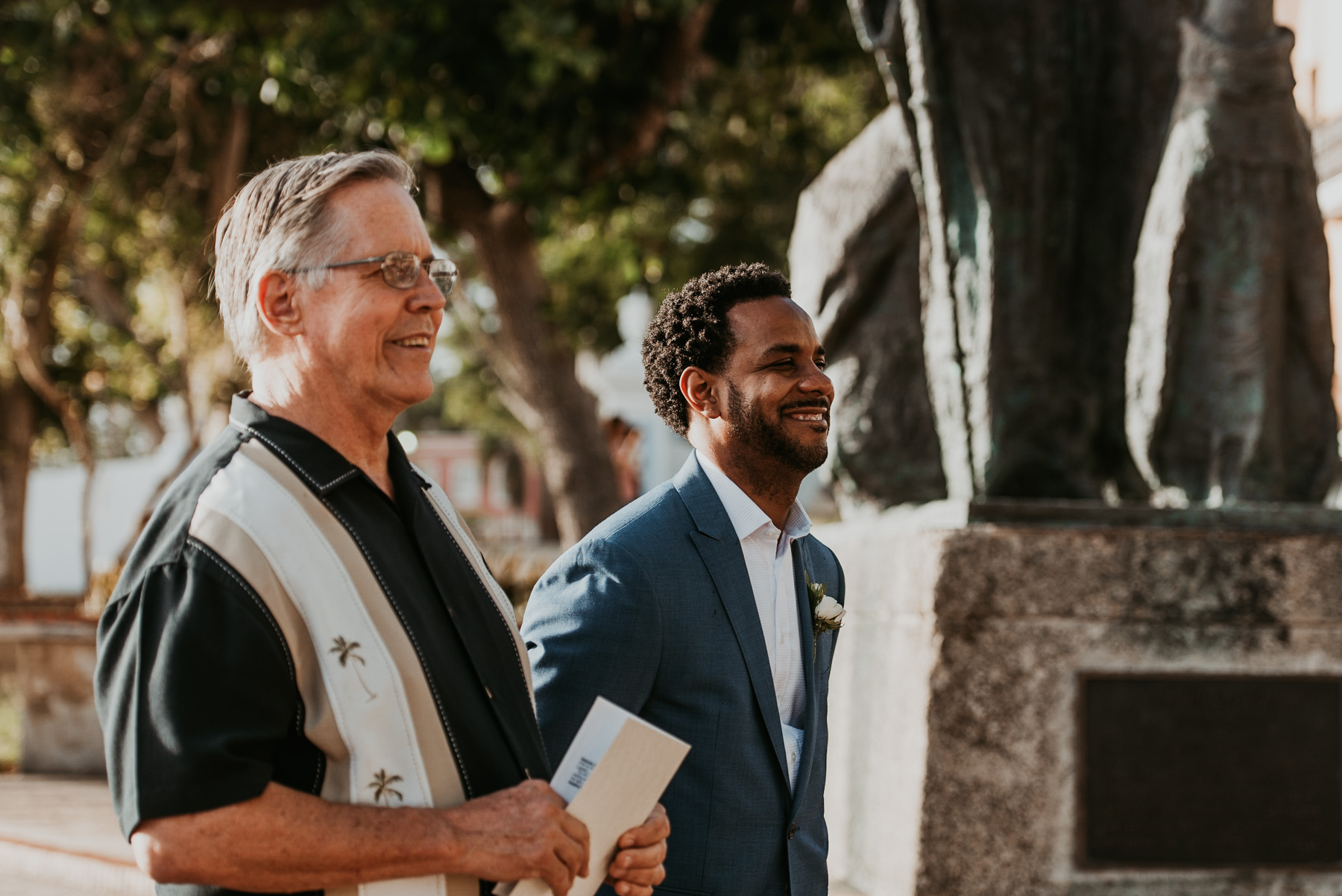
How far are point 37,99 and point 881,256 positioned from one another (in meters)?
9.39

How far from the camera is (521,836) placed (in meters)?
1.63

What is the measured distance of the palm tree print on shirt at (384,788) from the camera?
1.57 m

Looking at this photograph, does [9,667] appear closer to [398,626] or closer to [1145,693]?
[1145,693]

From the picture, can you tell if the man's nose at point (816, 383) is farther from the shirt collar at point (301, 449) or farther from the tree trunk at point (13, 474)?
the tree trunk at point (13, 474)

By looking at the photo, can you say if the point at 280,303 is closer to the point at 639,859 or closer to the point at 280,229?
the point at 280,229

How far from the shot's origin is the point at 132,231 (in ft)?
55.1

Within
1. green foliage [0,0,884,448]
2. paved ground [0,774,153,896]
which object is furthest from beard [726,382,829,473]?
green foliage [0,0,884,448]

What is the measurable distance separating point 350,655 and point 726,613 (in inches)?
36.4

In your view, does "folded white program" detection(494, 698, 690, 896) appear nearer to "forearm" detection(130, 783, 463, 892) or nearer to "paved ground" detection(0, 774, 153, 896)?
"forearm" detection(130, 783, 463, 892)

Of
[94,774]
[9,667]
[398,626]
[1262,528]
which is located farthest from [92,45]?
[398,626]

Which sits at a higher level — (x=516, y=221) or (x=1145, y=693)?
(x=516, y=221)

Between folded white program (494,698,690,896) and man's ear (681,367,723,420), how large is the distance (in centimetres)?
86

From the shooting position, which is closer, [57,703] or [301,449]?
[301,449]

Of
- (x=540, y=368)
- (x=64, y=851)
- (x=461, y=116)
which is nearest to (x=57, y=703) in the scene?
(x=64, y=851)
